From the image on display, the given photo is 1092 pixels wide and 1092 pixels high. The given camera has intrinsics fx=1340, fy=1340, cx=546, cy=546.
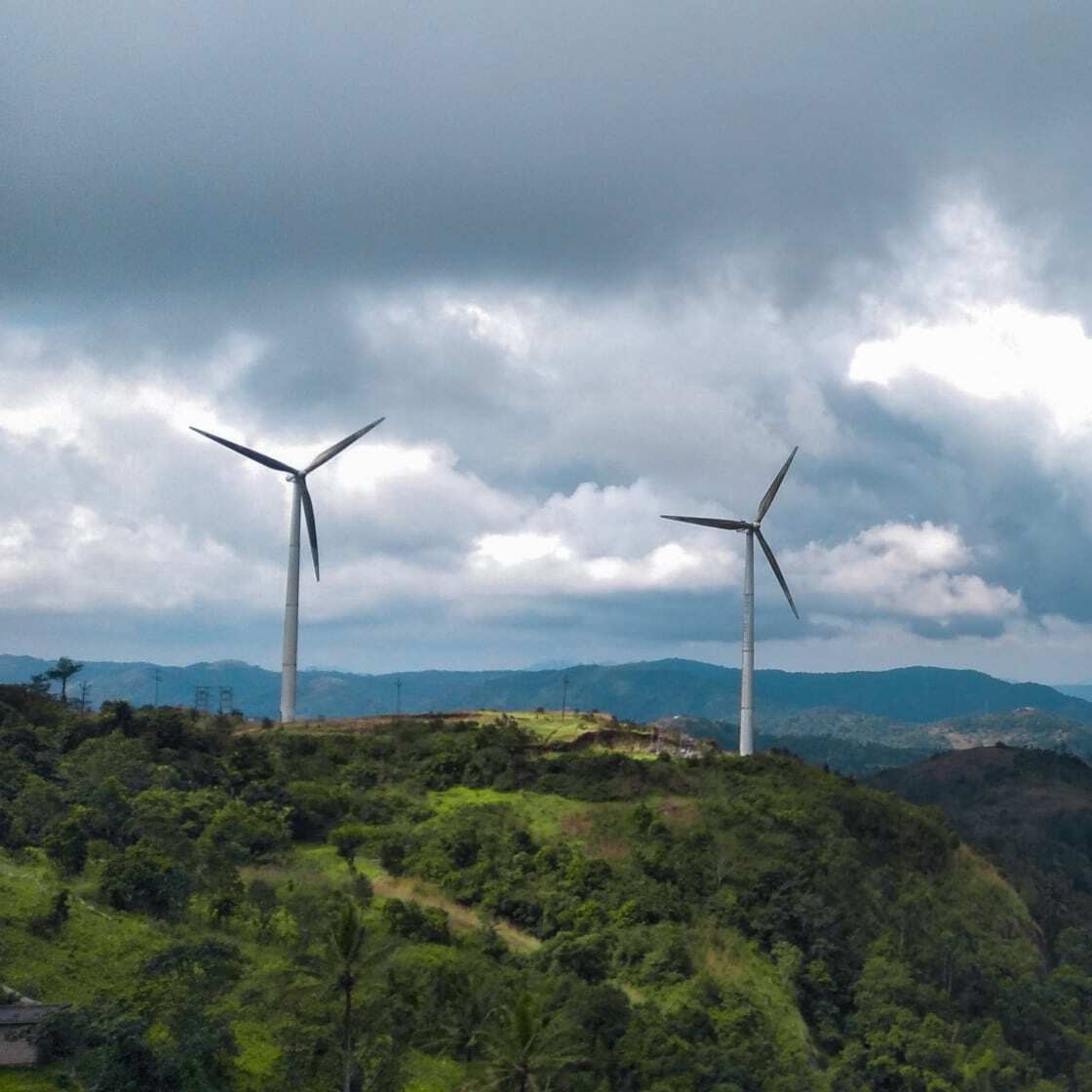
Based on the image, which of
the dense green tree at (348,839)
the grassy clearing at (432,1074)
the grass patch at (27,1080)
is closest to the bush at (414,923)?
the grassy clearing at (432,1074)

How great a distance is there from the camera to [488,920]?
73750 millimetres

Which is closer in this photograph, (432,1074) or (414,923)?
(432,1074)

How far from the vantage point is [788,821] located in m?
88.5

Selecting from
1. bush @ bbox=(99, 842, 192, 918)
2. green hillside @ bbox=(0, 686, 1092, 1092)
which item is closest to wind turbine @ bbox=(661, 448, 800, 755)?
green hillside @ bbox=(0, 686, 1092, 1092)

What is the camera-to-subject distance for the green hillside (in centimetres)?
5000

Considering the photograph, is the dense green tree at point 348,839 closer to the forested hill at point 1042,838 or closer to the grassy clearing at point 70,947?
the grassy clearing at point 70,947

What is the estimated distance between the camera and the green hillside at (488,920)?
50000mm

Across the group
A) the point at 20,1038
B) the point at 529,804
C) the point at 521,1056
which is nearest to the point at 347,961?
the point at 521,1056

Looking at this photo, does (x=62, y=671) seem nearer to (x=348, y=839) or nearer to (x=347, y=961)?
(x=348, y=839)

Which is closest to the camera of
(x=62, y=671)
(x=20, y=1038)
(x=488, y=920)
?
(x=20, y=1038)

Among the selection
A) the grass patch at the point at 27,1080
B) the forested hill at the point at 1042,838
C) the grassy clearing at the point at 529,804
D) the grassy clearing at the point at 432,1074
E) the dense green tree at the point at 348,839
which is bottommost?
the forested hill at the point at 1042,838

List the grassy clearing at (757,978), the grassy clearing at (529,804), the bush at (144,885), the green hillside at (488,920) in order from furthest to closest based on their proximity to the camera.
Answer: the grassy clearing at (529,804)
the grassy clearing at (757,978)
the bush at (144,885)
the green hillside at (488,920)

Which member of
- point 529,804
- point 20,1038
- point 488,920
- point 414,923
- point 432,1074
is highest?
point 529,804

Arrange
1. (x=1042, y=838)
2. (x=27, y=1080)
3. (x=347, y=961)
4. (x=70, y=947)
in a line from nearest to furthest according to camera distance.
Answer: (x=347, y=961) → (x=27, y=1080) → (x=70, y=947) → (x=1042, y=838)
